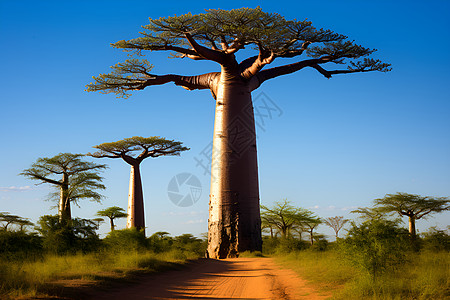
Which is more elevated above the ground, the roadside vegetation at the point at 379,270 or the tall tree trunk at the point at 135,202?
the tall tree trunk at the point at 135,202

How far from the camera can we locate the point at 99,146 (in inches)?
760

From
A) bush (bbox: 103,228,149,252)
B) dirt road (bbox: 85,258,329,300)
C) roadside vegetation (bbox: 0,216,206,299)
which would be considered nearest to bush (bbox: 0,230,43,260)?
roadside vegetation (bbox: 0,216,206,299)

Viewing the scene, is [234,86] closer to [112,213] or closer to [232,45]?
[232,45]

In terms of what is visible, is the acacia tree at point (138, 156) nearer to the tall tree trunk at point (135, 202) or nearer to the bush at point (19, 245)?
the tall tree trunk at point (135, 202)

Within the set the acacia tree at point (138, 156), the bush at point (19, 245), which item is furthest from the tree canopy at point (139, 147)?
the bush at point (19, 245)

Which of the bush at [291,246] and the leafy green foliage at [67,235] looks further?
the bush at [291,246]

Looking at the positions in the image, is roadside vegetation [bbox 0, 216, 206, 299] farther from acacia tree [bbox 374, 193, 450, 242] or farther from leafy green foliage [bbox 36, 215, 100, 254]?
acacia tree [bbox 374, 193, 450, 242]

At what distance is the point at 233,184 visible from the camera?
9.84 metres

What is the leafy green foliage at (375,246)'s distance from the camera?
4.62m

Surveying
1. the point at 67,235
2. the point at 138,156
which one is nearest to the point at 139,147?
the point at 138,156

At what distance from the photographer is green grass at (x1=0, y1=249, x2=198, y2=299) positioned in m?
3.74

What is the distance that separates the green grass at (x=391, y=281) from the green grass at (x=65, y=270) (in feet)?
8.39

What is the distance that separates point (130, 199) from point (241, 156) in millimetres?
10212

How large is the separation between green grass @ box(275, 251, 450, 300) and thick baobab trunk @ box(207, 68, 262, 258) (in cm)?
404
